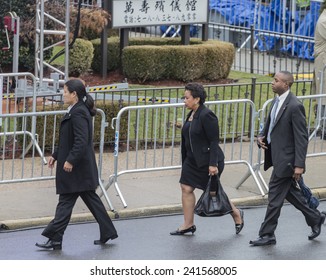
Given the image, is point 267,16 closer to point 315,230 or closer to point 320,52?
point 320,52

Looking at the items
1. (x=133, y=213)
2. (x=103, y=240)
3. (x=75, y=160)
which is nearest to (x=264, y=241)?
(x=103, y=240)

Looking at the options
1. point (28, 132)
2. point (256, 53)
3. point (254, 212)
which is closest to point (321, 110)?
point (254, 212)

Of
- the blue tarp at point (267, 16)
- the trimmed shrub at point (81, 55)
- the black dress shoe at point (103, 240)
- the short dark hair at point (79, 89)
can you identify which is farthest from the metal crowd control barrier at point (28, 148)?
the blue tarp at point (267, 16)

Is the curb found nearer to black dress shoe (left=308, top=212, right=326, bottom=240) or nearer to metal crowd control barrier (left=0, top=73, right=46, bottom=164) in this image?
black dress shoe (left=308, top=212, right=326, bottom=240)

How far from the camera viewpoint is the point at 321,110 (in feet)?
47.1

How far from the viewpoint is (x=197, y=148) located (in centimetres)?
1046

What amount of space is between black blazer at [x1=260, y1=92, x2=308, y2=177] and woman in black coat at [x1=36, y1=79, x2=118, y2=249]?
1800mm

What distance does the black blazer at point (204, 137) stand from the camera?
409 inches

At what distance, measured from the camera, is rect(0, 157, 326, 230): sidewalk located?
446 inches

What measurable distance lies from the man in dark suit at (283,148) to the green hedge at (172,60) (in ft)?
28.9

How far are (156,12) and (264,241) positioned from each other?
9.58 meters

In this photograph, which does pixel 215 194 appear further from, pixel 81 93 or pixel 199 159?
pixel 81 93

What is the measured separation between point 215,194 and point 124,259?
129cm

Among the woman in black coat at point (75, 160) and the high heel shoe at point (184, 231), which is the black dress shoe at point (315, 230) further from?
the woman in black coat at point (75, 160)
